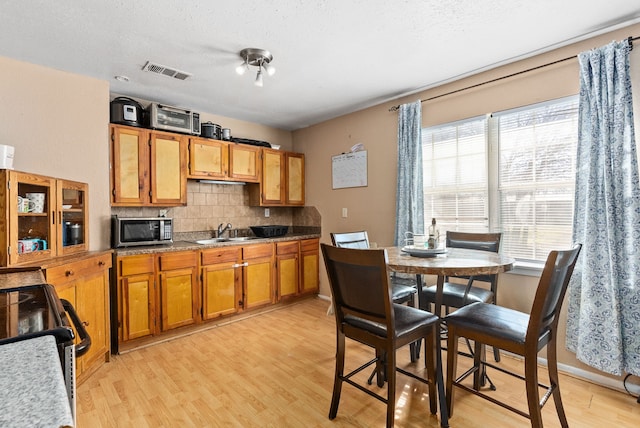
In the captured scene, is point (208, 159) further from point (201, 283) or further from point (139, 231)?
point (201, 283)

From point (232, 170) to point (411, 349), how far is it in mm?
2756

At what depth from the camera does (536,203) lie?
258 cm

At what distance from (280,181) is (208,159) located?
106 cm

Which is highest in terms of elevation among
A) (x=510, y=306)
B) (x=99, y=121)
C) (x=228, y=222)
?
(x=99, y=121)

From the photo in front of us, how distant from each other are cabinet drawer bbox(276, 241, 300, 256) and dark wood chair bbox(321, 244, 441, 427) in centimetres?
218

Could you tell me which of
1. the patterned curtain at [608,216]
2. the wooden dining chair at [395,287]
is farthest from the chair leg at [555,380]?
Result: the wooden dining chair at [395,287]

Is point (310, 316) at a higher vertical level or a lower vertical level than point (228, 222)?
lower

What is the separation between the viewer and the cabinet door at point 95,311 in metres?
2.29

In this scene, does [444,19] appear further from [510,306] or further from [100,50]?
[100,50]

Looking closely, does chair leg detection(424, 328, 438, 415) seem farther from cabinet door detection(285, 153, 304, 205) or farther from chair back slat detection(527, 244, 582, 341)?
cabinet door detection(285, 153, 304, 205)

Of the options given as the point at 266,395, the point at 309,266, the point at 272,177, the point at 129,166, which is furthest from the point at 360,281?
the point at 272,177

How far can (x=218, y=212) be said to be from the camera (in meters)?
4.10

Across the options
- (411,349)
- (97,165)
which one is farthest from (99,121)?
(411,349)

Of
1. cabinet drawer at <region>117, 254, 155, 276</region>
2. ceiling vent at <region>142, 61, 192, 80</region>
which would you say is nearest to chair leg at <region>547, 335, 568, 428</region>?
cabinet drawer at <region>117, 254, 155, 276</region>
